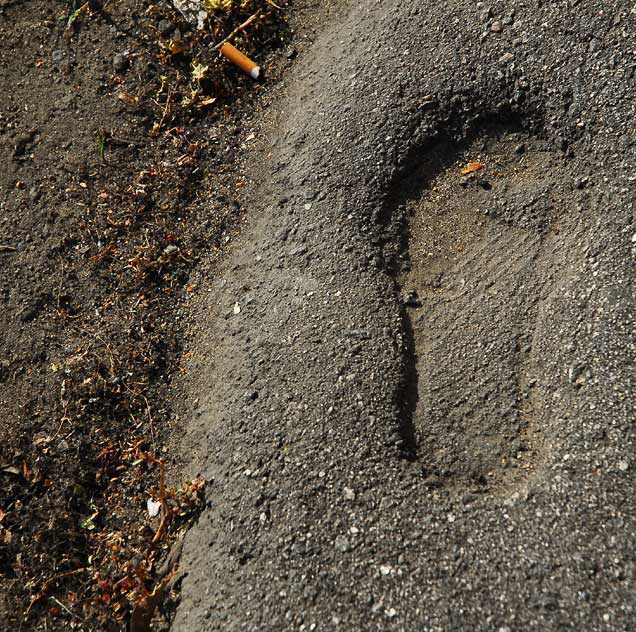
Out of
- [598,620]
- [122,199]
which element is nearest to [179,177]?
[122,199]

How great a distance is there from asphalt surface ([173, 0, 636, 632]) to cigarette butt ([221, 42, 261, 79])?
0.39 meters

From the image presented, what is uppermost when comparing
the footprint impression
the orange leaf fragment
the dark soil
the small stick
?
the dark soil

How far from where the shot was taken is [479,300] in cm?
264

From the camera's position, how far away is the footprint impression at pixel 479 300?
2387 mm

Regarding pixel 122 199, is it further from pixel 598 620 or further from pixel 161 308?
pixel 598 620

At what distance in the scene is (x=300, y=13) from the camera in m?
3.57

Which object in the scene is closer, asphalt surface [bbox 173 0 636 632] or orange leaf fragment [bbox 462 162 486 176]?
asphalt surface [bbox 173 0 636 632]

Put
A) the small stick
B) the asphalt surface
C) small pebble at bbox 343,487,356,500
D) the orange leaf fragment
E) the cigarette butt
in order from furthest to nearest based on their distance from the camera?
1. the cigarette butt
2. the orange leaf fragment
3. the small stick
4. small pebble at bbox 343,487,356,500
5. the asphalt surface

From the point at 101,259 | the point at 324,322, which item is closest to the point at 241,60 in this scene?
the point at 101,259

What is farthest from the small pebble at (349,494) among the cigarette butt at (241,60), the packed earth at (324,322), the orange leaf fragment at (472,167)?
the cigarette butt at (241,60)

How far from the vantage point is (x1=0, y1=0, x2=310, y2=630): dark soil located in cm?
266

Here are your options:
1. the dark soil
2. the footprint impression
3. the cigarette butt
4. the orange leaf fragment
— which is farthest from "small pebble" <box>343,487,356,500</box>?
the cigarette butt

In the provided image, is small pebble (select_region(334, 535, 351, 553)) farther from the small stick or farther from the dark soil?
the small stick

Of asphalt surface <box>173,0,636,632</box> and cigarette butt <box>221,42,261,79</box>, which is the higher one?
cigarette butt <box>221,42,261,79</box>
